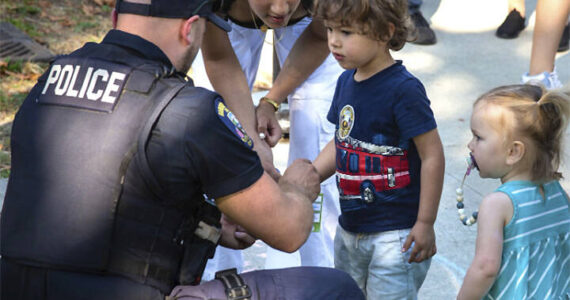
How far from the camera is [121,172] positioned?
1685 mm

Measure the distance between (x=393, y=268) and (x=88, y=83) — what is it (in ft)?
3.55

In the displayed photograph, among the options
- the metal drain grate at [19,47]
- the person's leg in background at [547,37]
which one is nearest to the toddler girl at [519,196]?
the person's leg in background at [547,37]

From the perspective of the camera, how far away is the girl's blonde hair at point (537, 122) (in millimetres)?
1850

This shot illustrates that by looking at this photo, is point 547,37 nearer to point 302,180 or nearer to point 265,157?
point 265,157

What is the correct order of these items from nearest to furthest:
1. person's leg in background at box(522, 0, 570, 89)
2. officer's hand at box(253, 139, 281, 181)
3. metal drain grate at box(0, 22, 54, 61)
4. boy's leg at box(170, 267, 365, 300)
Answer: boy's leg at box(170, 267, 365, 300) → officer's hand at box(253, 139, 281, 181) → person's leg in background at box(522, 0, 570, 89) → metal drain grate at box(0, 22, 54, 61)

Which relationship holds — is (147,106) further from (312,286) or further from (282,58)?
(282,58)

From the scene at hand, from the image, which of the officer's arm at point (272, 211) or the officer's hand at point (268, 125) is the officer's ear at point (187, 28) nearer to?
the officer's arm at point (272, 211)

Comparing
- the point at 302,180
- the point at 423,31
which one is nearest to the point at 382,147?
the point at 302,180

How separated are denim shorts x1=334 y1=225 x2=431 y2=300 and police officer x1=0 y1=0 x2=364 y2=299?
0.52m

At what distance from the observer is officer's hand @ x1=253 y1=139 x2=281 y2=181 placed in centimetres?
241

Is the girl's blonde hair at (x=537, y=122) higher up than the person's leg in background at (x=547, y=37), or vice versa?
the girl's blonde hair at (x=537, y=122)

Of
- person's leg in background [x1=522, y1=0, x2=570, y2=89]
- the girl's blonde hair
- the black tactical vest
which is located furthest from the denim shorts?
person's leg in background [x1=522, y1=0, x2=570, y2=89]

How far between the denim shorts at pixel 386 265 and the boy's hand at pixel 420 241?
4 cm

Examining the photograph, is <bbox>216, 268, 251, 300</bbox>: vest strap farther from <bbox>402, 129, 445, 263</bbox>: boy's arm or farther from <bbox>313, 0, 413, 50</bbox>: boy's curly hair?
<bbox>313, 0, 413, 50</bbox>: boy's curly hair
